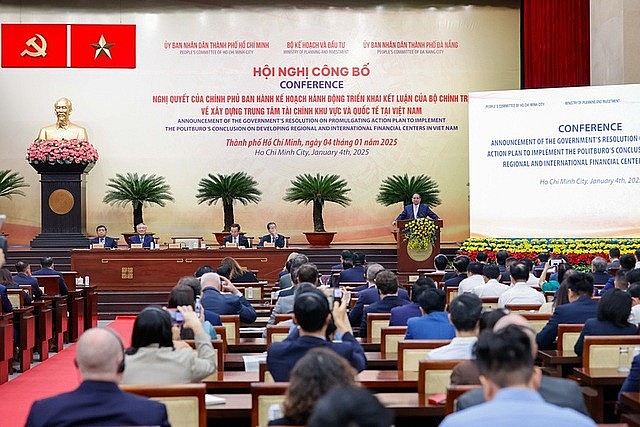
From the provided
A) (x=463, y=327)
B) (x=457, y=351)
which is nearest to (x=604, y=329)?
(x=463, y=327)

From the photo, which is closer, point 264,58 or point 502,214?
point 502,214

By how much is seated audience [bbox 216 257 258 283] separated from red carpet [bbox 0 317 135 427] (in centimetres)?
163

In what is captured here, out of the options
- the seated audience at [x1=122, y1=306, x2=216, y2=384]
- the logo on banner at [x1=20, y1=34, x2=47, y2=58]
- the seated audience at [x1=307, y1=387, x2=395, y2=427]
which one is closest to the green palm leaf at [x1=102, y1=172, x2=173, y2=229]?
the logo on banner at [x1=20, y1=34, x2=47, y2=58]

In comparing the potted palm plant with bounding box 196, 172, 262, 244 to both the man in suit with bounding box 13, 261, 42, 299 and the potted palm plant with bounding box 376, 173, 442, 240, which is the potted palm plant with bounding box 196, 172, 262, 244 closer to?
A: the potted palm plant with bounding box 376, 173, 442, 240

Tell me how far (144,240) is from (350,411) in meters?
13.3

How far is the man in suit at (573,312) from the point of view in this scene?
247 inches

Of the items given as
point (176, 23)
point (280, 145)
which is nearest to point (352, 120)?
point (280, 145)

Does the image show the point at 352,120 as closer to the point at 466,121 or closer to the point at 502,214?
the point at 466,121

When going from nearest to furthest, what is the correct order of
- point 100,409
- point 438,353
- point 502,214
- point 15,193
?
point 100,409 → point 438,353 → point 502,214 → point 15,193

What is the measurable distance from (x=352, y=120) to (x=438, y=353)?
541 inches

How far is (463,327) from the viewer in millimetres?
4703

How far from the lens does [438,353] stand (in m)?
4.62

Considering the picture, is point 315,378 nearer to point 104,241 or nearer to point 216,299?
point 216,299

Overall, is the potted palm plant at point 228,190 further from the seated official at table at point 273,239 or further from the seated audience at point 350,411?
the seated audience at point 350,411
